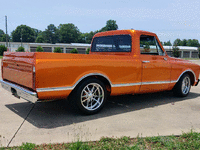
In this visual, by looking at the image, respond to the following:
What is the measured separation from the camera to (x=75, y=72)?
167 inches

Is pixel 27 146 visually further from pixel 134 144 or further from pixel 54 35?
pixel 54 35

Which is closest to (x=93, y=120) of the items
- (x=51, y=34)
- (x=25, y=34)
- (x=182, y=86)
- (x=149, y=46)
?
(x=149, y=46)

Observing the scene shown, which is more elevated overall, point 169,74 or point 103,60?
point 103,60

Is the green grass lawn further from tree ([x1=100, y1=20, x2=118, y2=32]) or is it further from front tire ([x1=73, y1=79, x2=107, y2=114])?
tree ([x1=100, y1=20, x2=118, y2=32])

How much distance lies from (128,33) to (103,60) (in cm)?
126

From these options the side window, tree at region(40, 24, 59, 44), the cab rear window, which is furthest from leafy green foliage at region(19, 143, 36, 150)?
tree at region(40, 24, 59, 44)

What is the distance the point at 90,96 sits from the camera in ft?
15.1

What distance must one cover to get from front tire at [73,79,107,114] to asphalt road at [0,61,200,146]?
181 mm

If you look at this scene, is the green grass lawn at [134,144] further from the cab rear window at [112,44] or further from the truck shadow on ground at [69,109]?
the cab rear window at [112,44]

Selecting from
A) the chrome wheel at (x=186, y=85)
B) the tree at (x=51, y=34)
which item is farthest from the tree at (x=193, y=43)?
the chrome wheel at (x=186, y=85)

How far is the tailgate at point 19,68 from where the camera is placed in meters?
3.95

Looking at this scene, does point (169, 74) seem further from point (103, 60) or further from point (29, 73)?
point (29, 73)

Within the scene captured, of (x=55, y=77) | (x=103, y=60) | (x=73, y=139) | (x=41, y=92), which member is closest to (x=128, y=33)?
(x=103, y=60)

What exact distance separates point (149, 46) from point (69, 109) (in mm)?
2649
